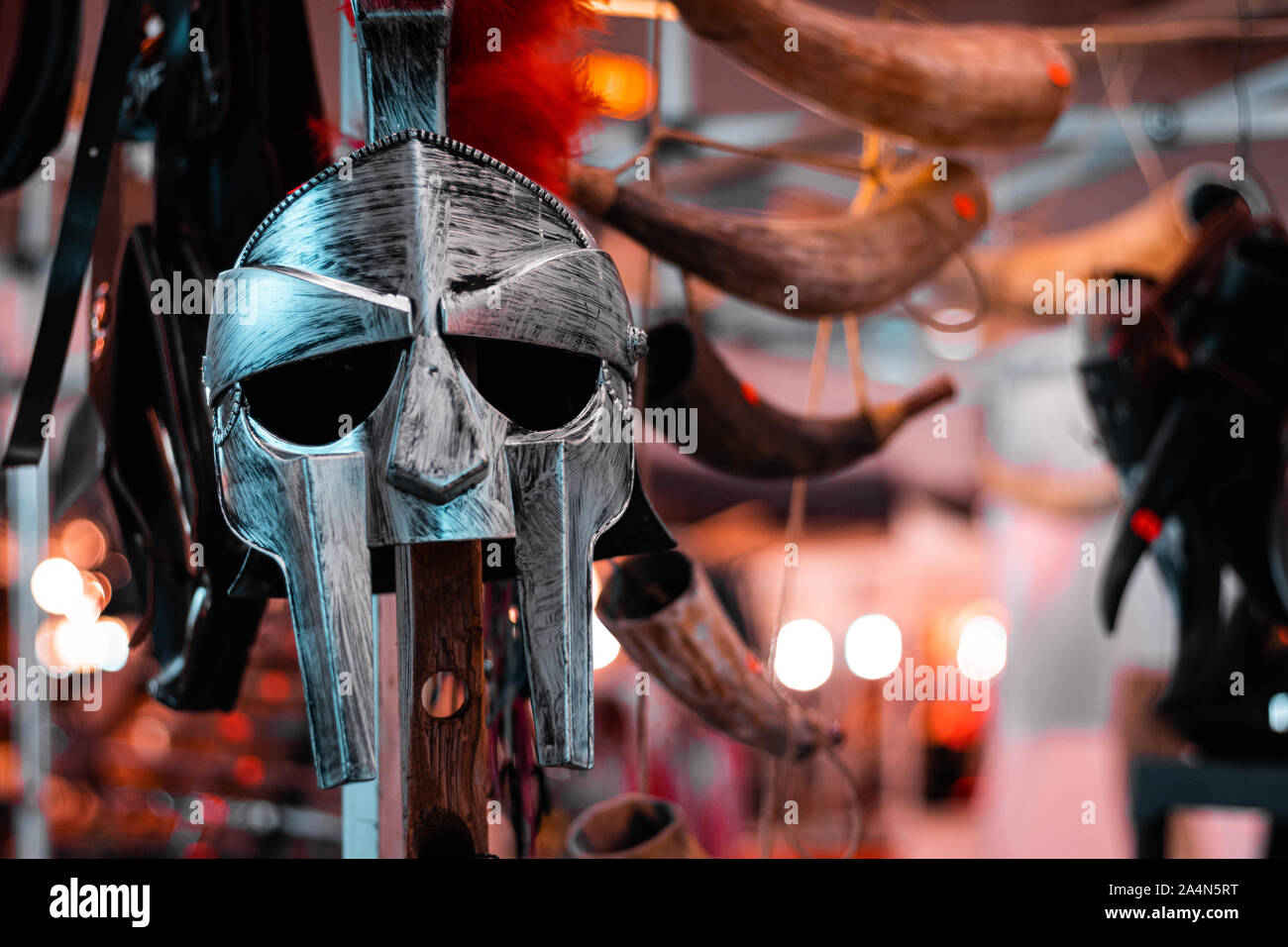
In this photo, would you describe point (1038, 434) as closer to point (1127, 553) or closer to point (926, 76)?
point (1127, 553)

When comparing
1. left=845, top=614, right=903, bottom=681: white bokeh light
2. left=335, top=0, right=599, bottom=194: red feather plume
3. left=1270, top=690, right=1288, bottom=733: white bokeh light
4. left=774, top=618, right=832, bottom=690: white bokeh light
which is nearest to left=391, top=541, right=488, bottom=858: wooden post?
left=335, top=0, right=599, bottom=194: red feather plume

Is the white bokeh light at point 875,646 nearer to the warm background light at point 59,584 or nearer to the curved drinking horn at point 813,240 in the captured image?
the warm background light at point 59,584

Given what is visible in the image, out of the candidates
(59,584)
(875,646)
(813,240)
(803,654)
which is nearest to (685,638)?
(813,240)

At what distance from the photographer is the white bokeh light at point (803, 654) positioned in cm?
402

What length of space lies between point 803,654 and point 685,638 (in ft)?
11.7

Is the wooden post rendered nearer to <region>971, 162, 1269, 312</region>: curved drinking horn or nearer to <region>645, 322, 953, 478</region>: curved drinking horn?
<region>645, 322, 953, 478</region>: curved drinking horn

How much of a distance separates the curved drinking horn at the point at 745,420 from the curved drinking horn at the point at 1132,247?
31cm

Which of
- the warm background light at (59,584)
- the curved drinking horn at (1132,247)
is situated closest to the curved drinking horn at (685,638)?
the curved drinking horn at (1132,247)

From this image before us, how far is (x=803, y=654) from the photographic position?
13.4ft

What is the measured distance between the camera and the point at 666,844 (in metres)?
0.60

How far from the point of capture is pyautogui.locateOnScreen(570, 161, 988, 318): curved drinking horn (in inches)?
24.6

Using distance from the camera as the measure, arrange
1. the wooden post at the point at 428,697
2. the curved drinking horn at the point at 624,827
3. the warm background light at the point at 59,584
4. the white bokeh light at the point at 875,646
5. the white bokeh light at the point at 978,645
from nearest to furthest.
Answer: the wooden post at the point at 428,697
the curved drinking horn at the point at 624,827
the warm background light at the point at 59,584
the white bokeh light at the point at 978,645
the white bokeh light at the point at 875,646

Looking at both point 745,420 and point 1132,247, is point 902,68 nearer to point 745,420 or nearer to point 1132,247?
point 745,420

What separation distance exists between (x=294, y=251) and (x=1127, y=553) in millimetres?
755
